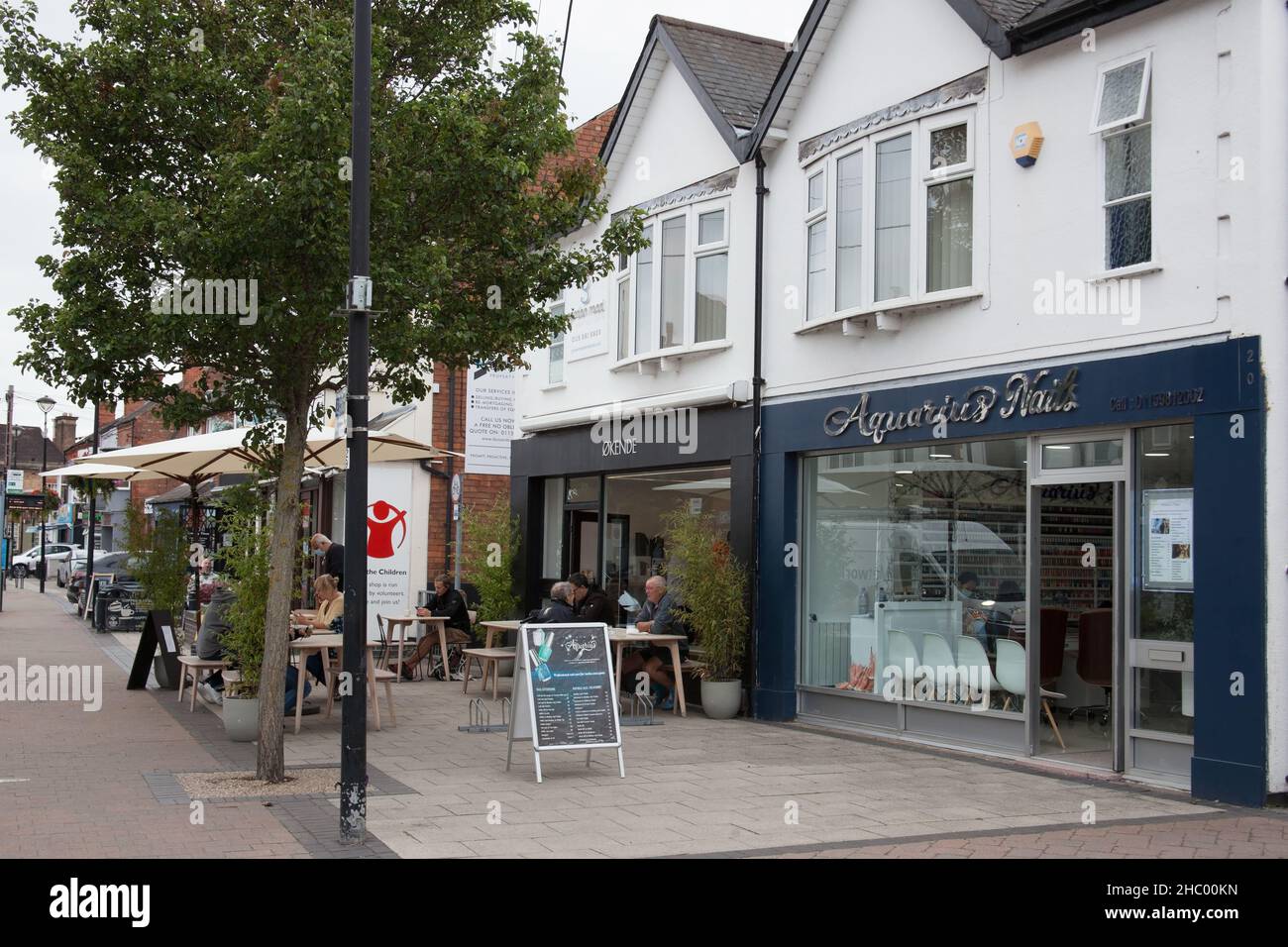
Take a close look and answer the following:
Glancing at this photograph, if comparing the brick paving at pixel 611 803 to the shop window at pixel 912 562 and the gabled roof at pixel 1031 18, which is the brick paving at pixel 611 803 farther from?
the gabled roof at pixel 1031 18

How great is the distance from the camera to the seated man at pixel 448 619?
17.8 meters

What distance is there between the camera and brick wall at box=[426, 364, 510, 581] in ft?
75.3

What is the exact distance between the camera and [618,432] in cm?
1664

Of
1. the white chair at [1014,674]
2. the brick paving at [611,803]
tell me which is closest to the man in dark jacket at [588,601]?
the brick paving at [611,803]

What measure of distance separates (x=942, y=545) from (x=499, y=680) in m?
7.85

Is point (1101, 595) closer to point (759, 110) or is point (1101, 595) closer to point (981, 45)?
point (981, 45)

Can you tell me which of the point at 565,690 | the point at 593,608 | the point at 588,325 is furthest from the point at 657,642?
the point at 588,325

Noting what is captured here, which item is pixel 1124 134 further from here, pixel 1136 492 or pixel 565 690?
pixel 565 690

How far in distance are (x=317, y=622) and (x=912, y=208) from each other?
739 cm

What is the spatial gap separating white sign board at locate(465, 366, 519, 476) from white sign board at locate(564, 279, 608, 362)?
3.08 metres

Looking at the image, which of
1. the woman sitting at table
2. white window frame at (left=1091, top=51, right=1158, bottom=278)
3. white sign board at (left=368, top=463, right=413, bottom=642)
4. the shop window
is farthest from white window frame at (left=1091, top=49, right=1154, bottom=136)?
white sign board at (left=368, top=463, right=413, bottom=642)

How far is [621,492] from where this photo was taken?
1705cm

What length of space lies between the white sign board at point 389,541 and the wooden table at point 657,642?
29.2 ft
